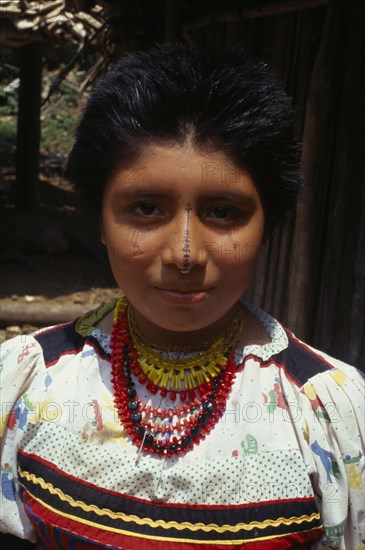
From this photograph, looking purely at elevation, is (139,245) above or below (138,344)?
above

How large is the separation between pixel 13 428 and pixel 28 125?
7798 mm

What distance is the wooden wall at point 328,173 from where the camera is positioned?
2.32 m

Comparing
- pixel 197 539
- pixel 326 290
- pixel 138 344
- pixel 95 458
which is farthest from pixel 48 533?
pixel 326 290

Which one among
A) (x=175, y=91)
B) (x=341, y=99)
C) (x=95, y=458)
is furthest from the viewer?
(x=341, y=99)

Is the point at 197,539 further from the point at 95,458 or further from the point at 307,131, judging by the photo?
the point at 307,131

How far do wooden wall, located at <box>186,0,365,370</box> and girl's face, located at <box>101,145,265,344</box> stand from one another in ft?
3.53

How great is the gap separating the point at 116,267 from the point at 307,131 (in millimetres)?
1247

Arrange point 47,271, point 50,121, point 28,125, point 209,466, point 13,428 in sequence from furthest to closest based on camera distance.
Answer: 1. point 50,121
2. point 28,125
3. point 47,271
4. point 13,428
5. point 209,466

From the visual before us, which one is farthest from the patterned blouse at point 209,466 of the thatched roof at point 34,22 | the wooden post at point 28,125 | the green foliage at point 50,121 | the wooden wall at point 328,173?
the green foliage at point 50,121

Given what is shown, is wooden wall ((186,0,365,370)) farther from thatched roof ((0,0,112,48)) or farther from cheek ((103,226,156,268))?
thatched roof ((0,0,112,48))

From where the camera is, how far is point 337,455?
1404 millimetres

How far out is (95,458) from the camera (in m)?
1.44

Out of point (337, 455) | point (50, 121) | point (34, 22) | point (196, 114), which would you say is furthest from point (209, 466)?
point (50, 121)

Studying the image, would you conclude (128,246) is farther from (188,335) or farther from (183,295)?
(188,335)
